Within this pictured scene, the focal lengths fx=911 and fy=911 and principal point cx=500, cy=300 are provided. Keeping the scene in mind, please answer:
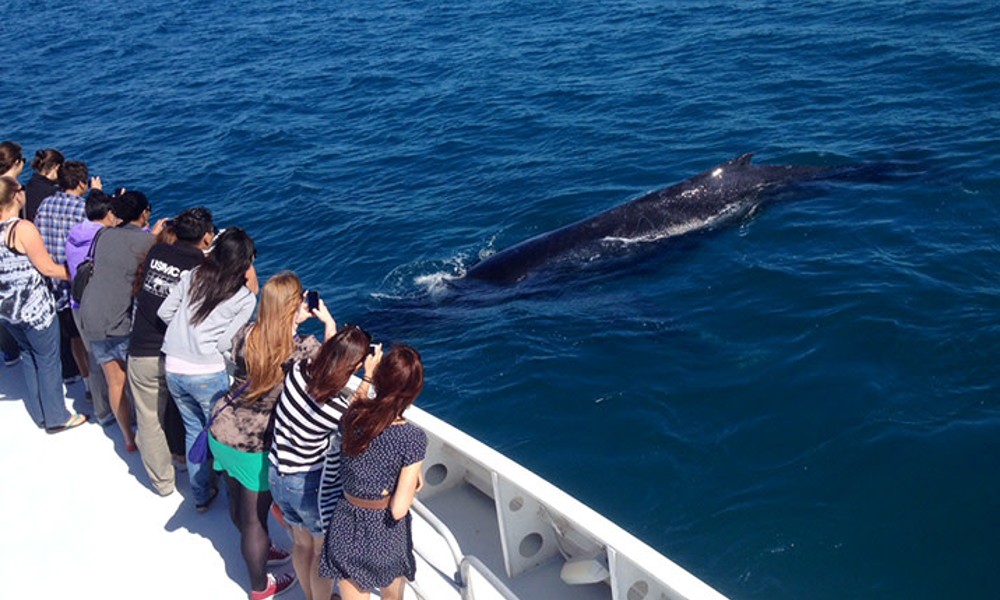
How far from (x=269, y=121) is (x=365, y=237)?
862cm

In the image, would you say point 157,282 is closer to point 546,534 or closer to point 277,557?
point 277,557

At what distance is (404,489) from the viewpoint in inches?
201

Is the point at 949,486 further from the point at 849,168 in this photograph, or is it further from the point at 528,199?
the point at 528,199

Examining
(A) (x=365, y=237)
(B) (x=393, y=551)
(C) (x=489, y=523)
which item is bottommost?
(A) (x=365, y=237)

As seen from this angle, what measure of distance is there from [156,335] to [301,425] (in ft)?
7.15

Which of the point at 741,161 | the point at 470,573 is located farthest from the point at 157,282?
the point at 741,161

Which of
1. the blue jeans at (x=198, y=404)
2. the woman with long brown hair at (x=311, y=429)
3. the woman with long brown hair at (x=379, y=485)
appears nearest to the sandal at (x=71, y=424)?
the blue jeans at (x=198, y=404)

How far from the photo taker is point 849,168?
53.2ft

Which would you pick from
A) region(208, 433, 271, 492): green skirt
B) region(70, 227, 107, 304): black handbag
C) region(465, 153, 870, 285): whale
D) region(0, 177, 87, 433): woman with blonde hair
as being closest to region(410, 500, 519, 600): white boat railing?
region(208, 433, 271, 492): green skirt

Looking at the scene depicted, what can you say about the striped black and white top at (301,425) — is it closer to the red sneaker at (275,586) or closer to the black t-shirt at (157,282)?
the red sneaker at (275,586)

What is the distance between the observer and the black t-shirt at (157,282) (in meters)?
6.78

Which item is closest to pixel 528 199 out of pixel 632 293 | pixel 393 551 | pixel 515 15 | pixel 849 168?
pixel 632 293

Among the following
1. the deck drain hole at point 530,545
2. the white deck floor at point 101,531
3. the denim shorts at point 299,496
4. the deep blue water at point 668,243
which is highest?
the denim shorts at point 299,496

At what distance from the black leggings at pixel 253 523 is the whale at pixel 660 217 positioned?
8247mm
